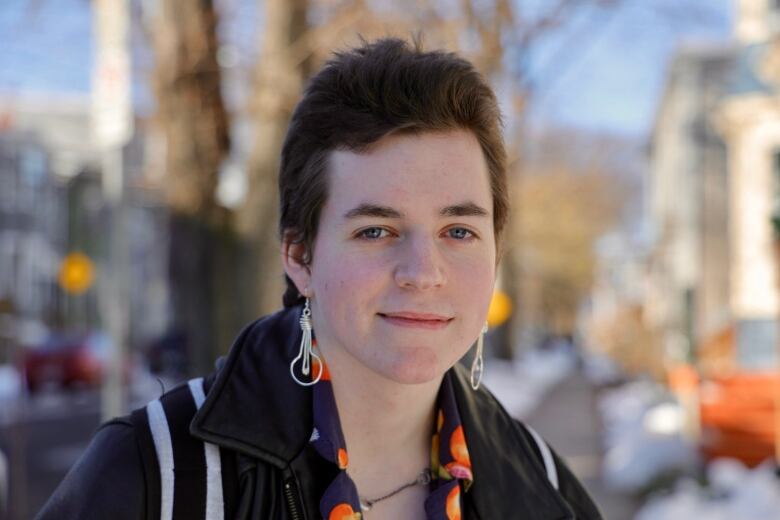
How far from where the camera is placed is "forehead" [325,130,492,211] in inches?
74.8

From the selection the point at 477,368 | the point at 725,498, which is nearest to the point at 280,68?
the point at 725,498

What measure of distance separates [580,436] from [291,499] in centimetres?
1397

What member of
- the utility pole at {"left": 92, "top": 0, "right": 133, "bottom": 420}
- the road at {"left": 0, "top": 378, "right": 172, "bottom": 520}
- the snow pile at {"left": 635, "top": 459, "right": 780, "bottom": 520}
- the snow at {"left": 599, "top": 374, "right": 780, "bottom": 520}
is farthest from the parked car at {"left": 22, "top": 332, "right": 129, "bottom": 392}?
the utility pole at {"left": 92, "top": 0, "right": 133, "bottom": 420}

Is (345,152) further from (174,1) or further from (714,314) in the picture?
(714,314)

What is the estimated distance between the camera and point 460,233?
197cm

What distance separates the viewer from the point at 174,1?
8.10 metres

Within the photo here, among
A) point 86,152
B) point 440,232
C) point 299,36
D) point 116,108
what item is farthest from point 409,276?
point 86,152

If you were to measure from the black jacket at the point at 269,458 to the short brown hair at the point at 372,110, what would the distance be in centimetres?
24

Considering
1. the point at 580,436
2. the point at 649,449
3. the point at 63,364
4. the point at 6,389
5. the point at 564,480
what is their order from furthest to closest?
the point at 63,364
the point at 6,389
the point at 580,436
the point at 649,449
the point at 564,480

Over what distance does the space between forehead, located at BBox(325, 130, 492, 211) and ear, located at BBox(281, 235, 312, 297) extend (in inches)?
6.2

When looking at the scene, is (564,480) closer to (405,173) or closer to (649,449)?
(405,173)

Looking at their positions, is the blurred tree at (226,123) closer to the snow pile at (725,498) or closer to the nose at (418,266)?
the snow pile at (725,498)

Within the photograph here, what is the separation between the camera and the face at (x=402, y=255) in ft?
6.19

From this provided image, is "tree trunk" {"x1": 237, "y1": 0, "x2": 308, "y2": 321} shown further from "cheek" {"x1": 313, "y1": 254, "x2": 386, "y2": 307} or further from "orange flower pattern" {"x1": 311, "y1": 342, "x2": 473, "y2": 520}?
"cheek" {"x1": 313, "y1": 254, "x2": 386, "y2": 307}
